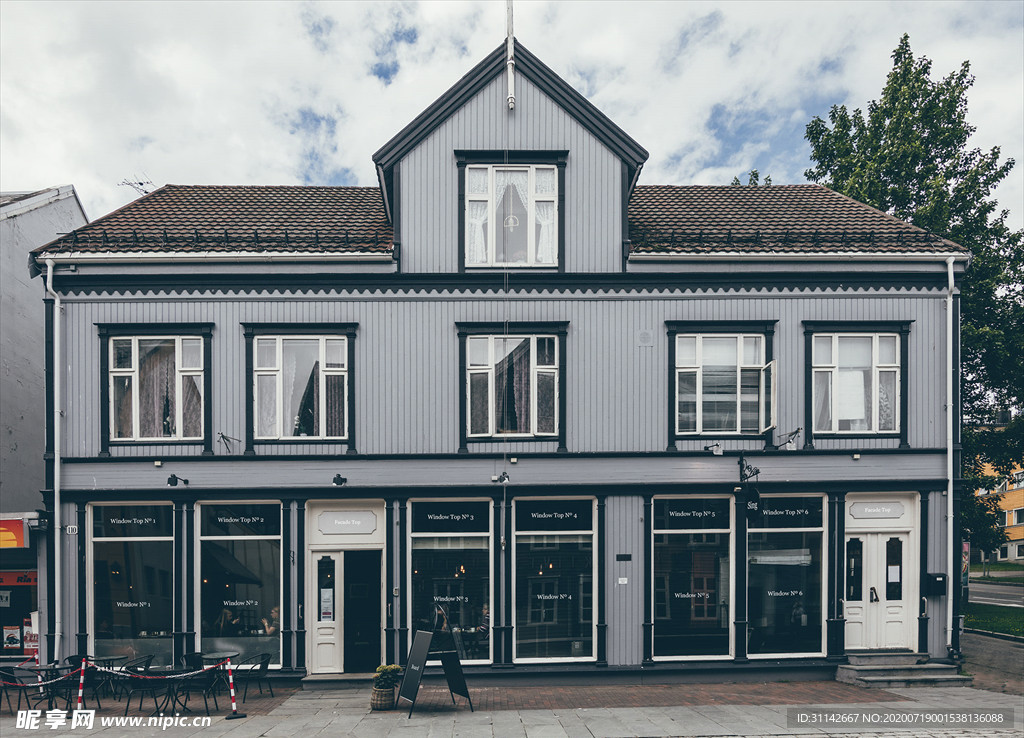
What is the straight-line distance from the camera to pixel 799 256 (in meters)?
13.7

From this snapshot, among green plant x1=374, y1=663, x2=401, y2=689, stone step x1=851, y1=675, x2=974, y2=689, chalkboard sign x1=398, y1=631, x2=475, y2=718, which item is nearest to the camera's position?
chalkboard sign x1=398, y1=631, x2=475, y2=718

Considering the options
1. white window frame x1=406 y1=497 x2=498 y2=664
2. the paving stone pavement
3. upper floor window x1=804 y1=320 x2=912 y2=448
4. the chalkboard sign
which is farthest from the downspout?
the chalkboard sign

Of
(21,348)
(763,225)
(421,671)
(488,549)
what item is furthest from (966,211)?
(21,348)

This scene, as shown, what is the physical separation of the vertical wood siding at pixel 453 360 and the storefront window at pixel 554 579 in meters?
1.36

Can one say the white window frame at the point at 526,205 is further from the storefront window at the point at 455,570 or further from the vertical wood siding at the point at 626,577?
the vertical wood siding at the point at 626,577

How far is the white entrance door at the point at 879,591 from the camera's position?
539 inches

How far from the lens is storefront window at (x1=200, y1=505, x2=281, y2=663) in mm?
13203

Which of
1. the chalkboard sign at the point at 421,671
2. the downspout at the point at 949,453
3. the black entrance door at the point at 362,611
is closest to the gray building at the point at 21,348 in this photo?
the black entrance door at the point at 362,611

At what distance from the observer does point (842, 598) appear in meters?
13.6

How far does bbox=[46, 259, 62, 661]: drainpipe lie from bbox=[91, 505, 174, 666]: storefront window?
573 millimetres

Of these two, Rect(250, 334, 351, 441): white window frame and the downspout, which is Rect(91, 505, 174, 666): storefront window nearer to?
Rect(250, 334, 351, 441): white window frame

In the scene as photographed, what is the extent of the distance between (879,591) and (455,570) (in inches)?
339

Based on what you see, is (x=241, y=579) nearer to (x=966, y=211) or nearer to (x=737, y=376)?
(x=737, y=376)

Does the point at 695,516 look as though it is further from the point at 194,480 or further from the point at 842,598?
the point at 194,480
